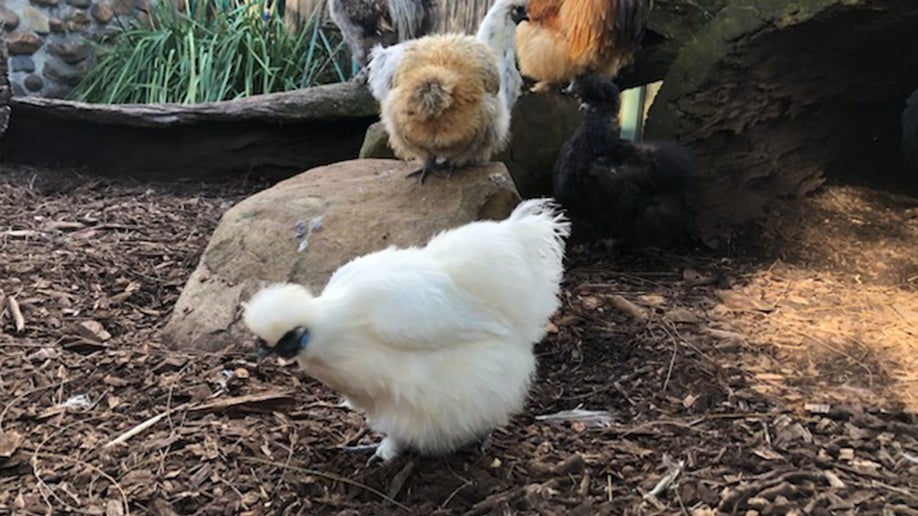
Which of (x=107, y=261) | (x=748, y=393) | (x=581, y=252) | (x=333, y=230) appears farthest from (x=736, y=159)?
(x=107, y=261)

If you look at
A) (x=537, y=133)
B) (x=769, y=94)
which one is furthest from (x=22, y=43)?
(x=769, y=94)

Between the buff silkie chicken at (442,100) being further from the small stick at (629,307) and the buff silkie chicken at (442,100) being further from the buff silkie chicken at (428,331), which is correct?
the buff silkie chicken at (428,331)

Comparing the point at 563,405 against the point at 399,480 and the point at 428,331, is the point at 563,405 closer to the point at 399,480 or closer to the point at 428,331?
the point at 399,480

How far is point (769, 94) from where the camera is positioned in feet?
16.4

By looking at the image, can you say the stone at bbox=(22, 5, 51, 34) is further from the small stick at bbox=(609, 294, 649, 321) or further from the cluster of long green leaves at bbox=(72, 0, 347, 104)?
the small stick at bbox=(609, 294, 649, 321)

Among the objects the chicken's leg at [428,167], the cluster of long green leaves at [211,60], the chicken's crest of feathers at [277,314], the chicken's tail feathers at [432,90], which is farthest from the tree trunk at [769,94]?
the cluster of long green leaves at [211,60]

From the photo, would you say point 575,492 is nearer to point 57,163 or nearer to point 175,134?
point 175,134

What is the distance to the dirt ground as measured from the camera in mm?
2617

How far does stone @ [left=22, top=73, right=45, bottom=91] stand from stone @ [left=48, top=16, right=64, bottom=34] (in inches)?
20.0

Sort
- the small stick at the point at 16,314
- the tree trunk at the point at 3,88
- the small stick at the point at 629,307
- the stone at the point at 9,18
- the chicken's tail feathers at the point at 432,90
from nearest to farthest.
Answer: the small stick at the point at 16,314 < the chicken's tail feathers at the point at 432,90 < the small stick at the point at 629,307 < the tree trunk at the point at 3,88 < the stone at the point at 9,18

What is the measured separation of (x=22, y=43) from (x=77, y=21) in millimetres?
650

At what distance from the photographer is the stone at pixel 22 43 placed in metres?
7.97

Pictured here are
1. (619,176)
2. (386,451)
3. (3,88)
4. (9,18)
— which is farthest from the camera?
(9,18)

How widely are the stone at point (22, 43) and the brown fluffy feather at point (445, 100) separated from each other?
5660mm
